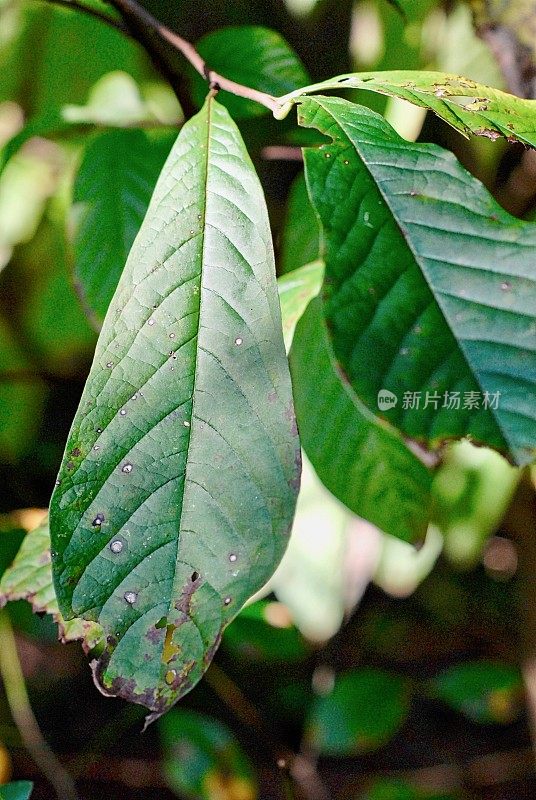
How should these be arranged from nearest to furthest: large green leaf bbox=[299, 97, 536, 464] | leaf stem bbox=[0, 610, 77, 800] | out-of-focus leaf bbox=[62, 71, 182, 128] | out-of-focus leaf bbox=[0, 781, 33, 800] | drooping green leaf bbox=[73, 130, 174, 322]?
large green leaf bbox=[299, 97, 536, 464]
out-of-focus leaf bbox=[0, 781, 33, 800]
drooping green leaf bbox=[73, 130, 174, 322]
out-of-focus leaf bbox=[62, 71, 182, 128]
leaf stem bbox=[0, 610, 77, 800]

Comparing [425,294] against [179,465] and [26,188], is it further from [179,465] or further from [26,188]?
[26,188]

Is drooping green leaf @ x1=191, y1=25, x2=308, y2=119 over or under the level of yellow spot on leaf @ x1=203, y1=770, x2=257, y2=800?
over

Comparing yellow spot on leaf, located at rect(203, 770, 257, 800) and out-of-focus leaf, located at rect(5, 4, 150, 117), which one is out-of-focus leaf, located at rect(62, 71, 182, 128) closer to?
out-of-focus leaf, located at rect(5, 4, 150, 117)

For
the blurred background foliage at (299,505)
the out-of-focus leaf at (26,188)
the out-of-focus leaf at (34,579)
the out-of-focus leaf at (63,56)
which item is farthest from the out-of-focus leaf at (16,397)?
the out-of-focus leaf at (34,579)

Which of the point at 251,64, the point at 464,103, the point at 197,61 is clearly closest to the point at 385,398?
the point at 464,103

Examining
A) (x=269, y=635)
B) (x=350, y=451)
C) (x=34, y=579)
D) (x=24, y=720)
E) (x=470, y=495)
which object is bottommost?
(x=24, y=720)

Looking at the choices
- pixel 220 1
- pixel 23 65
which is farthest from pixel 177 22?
pixel 23 65

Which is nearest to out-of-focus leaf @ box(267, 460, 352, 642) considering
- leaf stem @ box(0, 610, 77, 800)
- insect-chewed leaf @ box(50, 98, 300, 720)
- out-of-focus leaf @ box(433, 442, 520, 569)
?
out-of-focus leaf @ box(433, 442, 520, 569)

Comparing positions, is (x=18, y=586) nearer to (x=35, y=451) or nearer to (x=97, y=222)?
(x=97, y=222)
